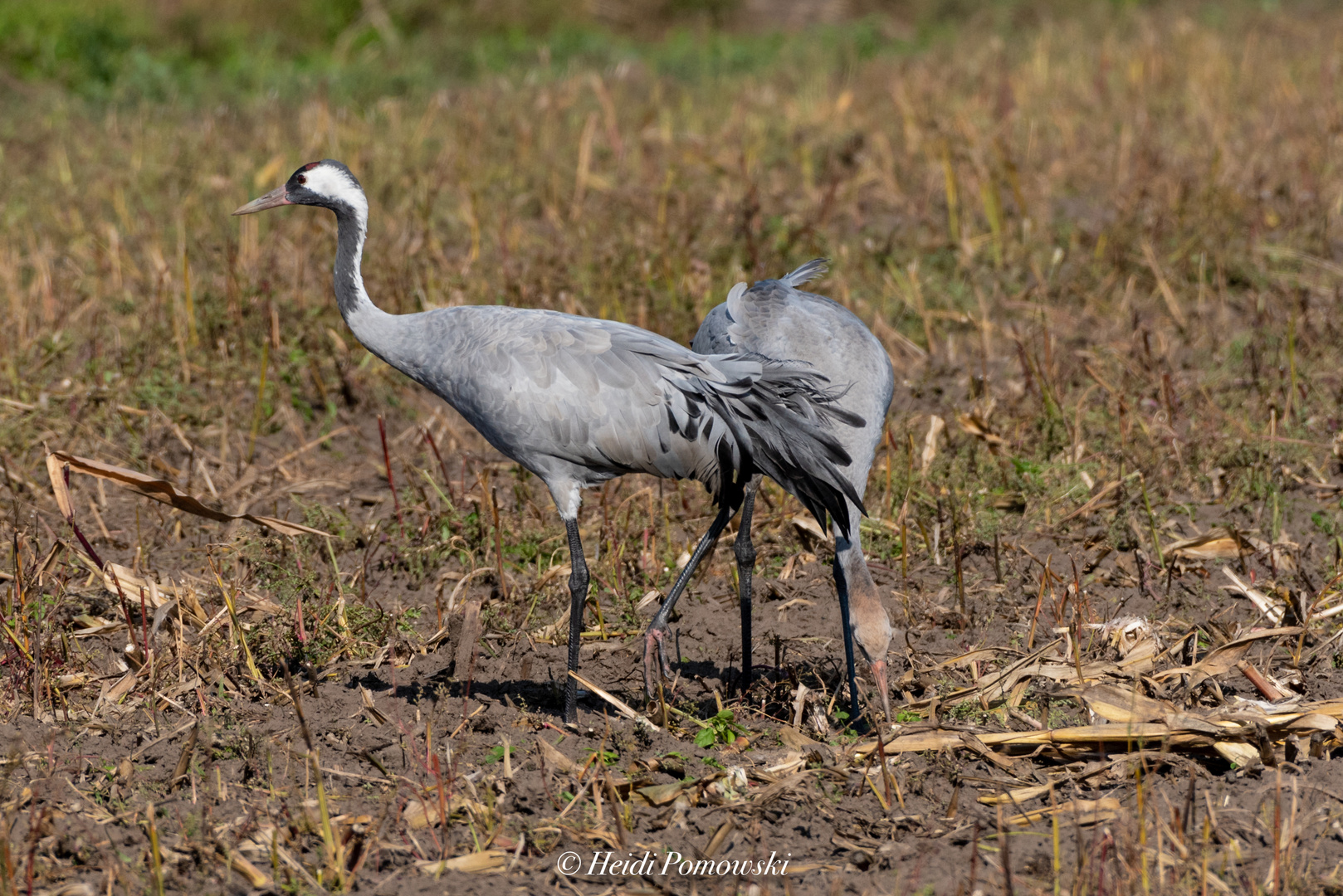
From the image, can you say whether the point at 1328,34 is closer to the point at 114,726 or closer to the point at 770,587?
the point at 770,587

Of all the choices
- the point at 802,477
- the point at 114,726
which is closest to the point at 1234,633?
the point at 802,477

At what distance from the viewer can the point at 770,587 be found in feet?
15.9

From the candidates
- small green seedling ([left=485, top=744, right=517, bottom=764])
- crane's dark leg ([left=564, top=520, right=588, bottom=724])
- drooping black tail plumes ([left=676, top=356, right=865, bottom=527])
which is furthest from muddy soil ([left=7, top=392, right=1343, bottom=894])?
drooping black tail plumes ([left=676, top=356, right=865, bottom=527])

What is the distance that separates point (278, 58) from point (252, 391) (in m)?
8.32

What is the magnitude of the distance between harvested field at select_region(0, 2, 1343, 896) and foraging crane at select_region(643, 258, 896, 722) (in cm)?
21

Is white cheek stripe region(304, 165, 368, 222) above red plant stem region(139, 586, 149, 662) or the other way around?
above

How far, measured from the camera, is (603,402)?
13.7ft

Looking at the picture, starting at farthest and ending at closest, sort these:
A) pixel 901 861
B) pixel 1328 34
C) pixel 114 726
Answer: pixel 1328 34 → pixel 114 726 → pixel 901 861

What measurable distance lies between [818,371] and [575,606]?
41.2 inches

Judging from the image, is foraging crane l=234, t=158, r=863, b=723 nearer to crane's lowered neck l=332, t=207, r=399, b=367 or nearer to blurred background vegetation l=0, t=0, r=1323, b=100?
crane's lowered neck l=332, t=207, r=399, b=367

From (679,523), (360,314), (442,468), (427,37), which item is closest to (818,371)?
(679,523)

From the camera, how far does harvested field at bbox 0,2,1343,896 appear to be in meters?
3.34

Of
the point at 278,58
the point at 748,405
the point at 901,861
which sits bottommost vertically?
the point at 901,861

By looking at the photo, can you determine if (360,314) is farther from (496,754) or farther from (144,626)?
(496,754)
